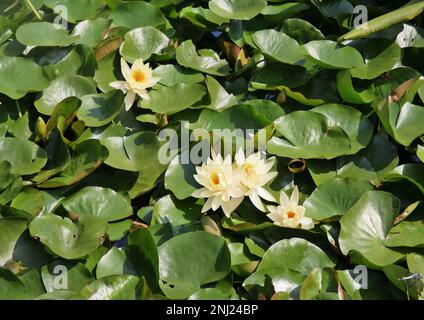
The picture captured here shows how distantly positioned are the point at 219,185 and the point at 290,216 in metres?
0.20

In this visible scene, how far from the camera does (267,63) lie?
7.70ft

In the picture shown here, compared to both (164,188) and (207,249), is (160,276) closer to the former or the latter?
(207,249)

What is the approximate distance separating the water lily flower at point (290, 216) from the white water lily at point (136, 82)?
0.60 meters

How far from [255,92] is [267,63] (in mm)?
116

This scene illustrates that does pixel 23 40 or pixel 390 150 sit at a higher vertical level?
pixel 23 40

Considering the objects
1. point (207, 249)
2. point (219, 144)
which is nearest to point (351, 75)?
point (219, 144)

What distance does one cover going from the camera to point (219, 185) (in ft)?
5.94

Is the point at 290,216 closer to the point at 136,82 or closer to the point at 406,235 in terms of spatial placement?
the point at 406,235

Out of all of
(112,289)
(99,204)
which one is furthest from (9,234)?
(112,289)

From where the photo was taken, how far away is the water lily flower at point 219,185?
1.82m

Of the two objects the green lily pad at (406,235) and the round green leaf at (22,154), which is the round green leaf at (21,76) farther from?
the green lily pad at (406,235)

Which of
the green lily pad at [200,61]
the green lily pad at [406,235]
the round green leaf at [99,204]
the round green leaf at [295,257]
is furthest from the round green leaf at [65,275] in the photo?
the green lily pad at [200,61]

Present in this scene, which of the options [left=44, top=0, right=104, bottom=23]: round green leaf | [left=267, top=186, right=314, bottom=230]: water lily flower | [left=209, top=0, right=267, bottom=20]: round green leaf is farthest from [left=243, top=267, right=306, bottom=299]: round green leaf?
[left=44, top=0, right=104, bottom=23]: round green leaf
